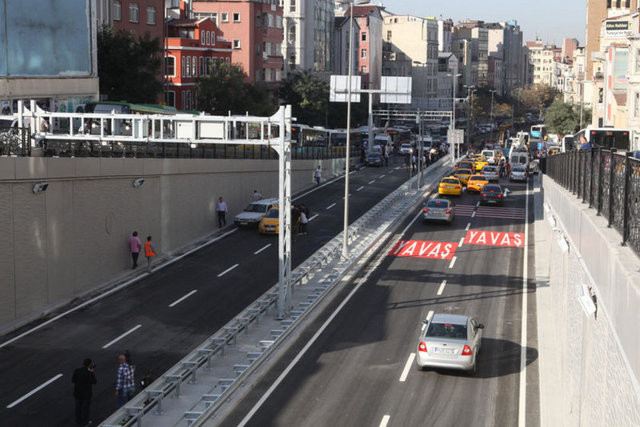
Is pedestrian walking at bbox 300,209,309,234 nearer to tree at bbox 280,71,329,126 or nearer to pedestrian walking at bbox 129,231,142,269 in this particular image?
pedestrian walking at bbox 129,231,142,269

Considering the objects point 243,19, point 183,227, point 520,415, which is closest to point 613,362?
point 520,415

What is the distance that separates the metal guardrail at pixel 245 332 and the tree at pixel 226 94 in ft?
105

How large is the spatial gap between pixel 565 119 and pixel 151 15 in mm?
55446

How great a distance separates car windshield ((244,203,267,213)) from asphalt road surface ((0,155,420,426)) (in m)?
2.93

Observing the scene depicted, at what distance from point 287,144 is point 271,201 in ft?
59.3

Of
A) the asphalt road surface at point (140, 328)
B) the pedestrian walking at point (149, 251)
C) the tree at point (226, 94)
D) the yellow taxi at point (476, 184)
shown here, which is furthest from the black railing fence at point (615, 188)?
the tree at point (226, 94)

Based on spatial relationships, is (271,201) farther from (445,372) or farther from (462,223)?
(445,372)

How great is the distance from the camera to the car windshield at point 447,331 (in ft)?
72.5

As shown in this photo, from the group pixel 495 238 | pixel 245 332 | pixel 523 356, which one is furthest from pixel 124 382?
pixel 495 238

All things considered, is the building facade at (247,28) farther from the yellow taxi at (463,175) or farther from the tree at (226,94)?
the yellow taxi at (463,175)

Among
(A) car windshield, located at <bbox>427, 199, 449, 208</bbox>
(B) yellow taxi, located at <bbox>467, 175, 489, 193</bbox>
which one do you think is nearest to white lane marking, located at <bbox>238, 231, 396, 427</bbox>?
(A) car windshield, located at <bbox>427, 199, 449, 208</bbox>

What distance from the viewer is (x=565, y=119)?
10419cm

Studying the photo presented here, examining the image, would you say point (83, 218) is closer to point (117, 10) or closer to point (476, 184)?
point (476, 184)

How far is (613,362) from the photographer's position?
9.93 metres
